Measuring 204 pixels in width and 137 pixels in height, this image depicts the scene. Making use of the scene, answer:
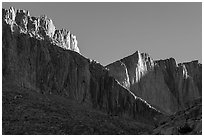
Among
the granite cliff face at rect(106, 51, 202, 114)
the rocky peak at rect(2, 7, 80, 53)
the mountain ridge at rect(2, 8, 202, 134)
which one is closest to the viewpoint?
the mountain ridge at rect(2, 8, 202, 134)

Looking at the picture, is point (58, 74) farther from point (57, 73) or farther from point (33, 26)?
point (33, 26)

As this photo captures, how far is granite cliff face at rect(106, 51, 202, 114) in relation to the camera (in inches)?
3093

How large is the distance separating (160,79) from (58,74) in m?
35.6

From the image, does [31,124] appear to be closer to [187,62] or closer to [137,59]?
[137,59]

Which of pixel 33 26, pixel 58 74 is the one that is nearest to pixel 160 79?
pixel 33 26

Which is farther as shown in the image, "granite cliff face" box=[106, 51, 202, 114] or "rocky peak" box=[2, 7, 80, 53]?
"granite cliff face" box=[106, 51, 202, 114]

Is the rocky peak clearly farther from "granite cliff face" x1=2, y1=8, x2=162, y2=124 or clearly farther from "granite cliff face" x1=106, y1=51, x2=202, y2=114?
"granite cliff face" x1=106, y1=51, x2=202, y2=114

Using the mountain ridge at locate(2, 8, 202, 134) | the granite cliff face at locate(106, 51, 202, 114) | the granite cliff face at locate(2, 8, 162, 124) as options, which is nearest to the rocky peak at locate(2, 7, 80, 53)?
the mountain ridge at locate(2, 8, 202, 134)

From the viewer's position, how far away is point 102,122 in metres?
30.8

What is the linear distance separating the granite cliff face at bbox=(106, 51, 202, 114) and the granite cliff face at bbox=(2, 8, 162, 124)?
53.6ft

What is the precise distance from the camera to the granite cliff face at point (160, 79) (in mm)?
78562

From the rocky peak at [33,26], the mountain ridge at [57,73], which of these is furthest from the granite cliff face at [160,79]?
the mountain ridge at [57,73]

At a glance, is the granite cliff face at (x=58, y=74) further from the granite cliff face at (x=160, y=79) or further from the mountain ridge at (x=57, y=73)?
the granite cliff face at (x=160, y=79)

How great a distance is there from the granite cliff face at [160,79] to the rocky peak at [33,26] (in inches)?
500
